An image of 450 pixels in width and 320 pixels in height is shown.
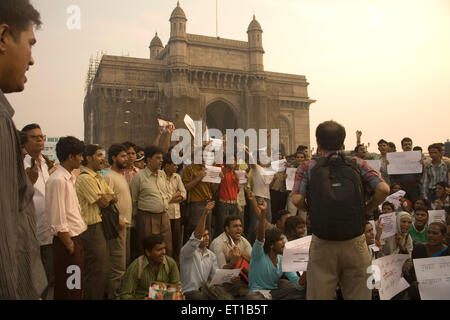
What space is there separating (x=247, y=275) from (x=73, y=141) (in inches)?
110

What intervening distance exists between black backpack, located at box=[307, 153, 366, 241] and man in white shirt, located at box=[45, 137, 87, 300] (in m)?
2.62

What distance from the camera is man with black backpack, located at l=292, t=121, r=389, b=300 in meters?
2.84

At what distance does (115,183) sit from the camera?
5.44 m

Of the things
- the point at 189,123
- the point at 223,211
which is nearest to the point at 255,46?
the point at 189,123

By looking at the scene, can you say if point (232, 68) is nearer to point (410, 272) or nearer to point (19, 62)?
point (410, 272)

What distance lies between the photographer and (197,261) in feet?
16.1

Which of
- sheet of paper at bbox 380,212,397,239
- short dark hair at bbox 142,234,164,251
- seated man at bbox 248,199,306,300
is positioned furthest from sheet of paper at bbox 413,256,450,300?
short dark hair at bbox 142,234,164,251

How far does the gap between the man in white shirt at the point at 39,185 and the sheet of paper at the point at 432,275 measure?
164 inches

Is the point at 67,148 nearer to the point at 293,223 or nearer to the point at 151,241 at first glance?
the point at 151,241

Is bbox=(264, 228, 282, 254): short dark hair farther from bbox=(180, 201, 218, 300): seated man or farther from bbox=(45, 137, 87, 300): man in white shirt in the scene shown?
bbox=(45, 137, 87, 300): man in white shirt

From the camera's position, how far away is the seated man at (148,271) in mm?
4195

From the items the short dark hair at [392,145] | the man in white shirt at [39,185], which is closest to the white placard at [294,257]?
the man in white shirt at [39,185]

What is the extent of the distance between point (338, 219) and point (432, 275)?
2235 millimetres

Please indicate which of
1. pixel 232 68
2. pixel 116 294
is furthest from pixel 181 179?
pixel 232 68
